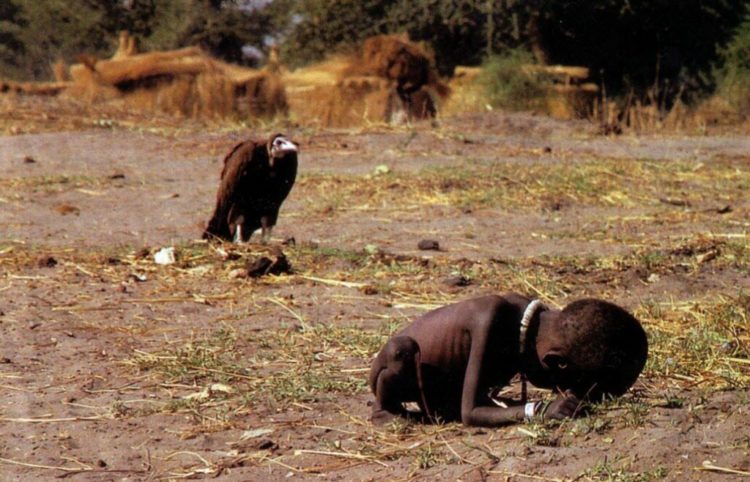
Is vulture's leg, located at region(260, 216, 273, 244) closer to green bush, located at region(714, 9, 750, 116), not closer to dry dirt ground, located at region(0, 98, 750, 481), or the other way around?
dry dirt ground, located at region(0, 98, 750, 481)

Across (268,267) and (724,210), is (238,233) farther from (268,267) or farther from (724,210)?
(724,210)

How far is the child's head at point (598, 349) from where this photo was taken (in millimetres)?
4359

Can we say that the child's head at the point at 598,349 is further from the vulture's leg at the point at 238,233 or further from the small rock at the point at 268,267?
the vulture's leg at the point at 238,233

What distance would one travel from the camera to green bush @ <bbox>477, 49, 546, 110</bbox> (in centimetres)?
2216

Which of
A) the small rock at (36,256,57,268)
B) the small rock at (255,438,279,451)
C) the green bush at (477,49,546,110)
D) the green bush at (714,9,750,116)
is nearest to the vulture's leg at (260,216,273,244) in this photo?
the small rock at (36,256,57,268)

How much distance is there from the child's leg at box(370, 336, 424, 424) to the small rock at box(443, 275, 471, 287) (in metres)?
3.03

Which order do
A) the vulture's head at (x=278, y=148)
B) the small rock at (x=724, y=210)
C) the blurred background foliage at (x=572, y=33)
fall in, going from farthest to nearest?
1. the blurred background foliage at (x=572, y=33)
2. the small rock at (x=724, y=210)
3. the vulture's head at (x=278, y=148)

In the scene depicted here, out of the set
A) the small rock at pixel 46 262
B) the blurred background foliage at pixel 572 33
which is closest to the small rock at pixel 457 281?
the small rock at pixel 46 262

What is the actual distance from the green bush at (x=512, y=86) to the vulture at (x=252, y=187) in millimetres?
12896

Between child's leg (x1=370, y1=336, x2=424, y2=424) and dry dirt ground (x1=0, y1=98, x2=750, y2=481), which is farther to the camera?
child's leg (x1=370, y1=336, x2=424, y2=424)

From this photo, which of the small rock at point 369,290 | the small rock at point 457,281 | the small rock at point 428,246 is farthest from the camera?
the small rock at point 428,246

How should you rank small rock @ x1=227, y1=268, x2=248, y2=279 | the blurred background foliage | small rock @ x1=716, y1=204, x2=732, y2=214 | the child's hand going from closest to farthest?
the child's hand, small rock @ x1=227, y1=268, x2=248, y2=279, small rock @ x1=716, y1=204, x2=732, y2=214, the blurred background foliage

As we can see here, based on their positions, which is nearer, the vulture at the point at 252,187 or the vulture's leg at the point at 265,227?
the vulture at the point at 252,187

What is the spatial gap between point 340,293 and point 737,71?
20.5 metres
